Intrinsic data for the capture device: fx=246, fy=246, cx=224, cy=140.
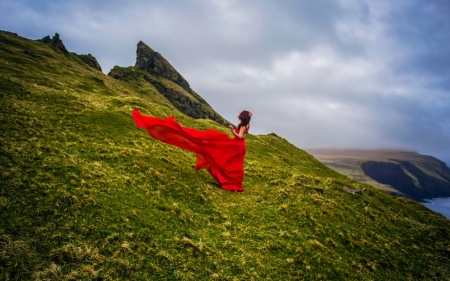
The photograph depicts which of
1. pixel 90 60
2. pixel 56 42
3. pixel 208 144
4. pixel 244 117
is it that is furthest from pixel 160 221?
pixel 90 60

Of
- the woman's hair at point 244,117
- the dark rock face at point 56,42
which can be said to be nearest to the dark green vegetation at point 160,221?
the woman's hair at point 244,117

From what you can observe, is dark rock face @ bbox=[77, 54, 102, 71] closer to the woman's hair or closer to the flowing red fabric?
the flowing red fabric

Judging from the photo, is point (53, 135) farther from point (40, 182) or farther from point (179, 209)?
point (179, 209)

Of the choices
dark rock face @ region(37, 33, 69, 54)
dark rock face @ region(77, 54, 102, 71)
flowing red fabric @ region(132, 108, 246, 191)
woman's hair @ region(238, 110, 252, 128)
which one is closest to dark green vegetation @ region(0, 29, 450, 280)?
flowing red fabric @ region(132, 108, 246, 191)

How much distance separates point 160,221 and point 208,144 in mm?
7232

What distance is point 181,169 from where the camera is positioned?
20141mm

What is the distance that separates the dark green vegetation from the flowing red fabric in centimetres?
127

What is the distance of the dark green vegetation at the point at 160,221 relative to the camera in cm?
886

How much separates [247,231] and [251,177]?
11.1 meters

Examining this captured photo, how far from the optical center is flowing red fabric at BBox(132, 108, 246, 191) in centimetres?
1747

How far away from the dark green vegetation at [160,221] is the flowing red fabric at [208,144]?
1.27m

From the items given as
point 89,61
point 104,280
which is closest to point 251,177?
point 104,280

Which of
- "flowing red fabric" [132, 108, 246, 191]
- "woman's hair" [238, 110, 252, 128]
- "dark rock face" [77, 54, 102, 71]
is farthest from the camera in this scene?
"dark rock face" [77, 54, 102, 71]

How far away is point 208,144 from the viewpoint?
18000mm
